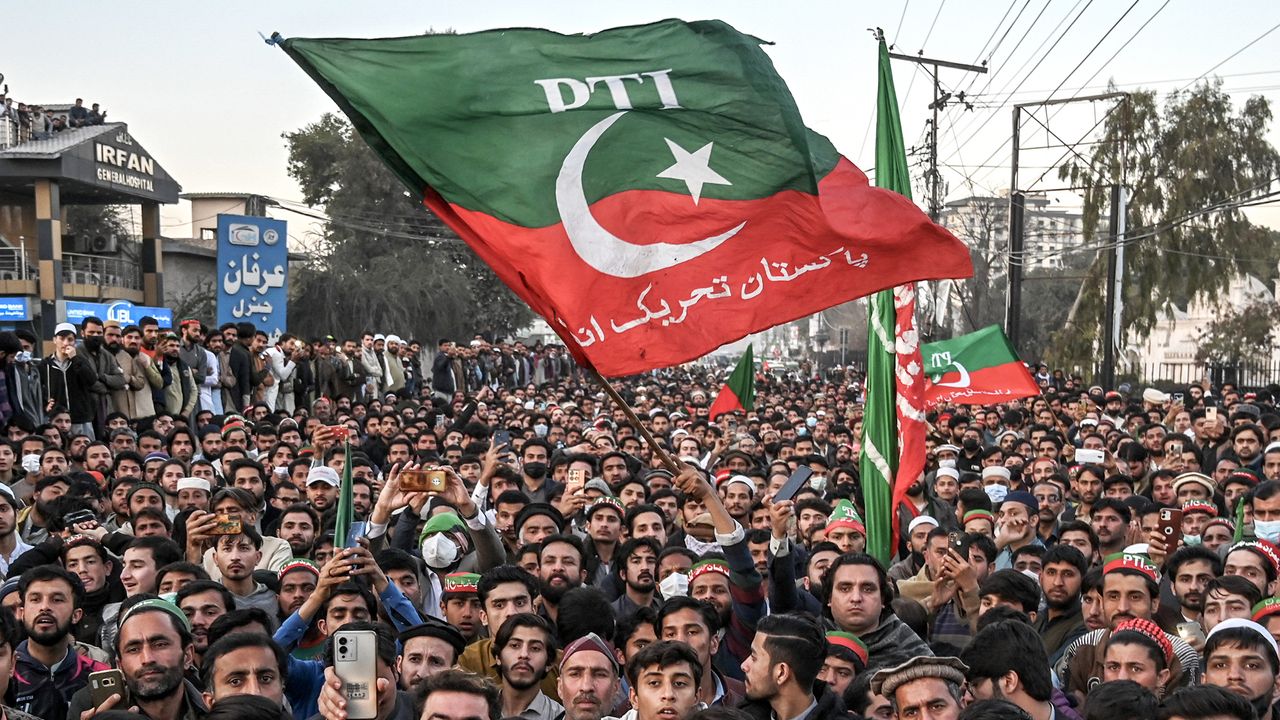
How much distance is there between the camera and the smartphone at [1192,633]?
6430mm

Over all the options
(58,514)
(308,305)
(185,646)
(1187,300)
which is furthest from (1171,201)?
(185,646)

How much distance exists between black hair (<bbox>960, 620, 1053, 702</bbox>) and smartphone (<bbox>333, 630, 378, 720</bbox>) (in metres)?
2.28

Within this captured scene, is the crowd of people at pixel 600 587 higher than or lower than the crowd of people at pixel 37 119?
lower

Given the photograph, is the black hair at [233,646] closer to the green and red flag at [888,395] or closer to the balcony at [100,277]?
the green and red flag at [888,395]

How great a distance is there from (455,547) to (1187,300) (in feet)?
122

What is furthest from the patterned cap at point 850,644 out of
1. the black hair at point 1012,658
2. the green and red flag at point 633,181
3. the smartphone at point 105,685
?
the smartphone at point 105,685

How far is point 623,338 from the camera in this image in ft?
19.8

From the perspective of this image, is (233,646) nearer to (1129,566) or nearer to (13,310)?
(1129,566)

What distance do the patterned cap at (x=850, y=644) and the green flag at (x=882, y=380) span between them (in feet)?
5.47

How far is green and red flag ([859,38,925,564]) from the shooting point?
311 inches

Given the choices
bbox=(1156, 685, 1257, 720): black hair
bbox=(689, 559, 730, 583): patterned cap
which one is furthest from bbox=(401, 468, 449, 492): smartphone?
bbox=(1156, 685, 1257, 720): black hair

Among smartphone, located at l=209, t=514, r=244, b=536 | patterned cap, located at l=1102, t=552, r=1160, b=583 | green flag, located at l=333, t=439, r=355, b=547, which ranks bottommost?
patterned cap, located at l=1102, t=552, r=1160, b=583

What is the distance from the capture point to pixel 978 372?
15.3 m

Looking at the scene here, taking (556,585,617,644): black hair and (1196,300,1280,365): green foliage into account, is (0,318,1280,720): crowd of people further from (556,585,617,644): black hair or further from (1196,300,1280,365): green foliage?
(1196,300,1280,365): green foliage
